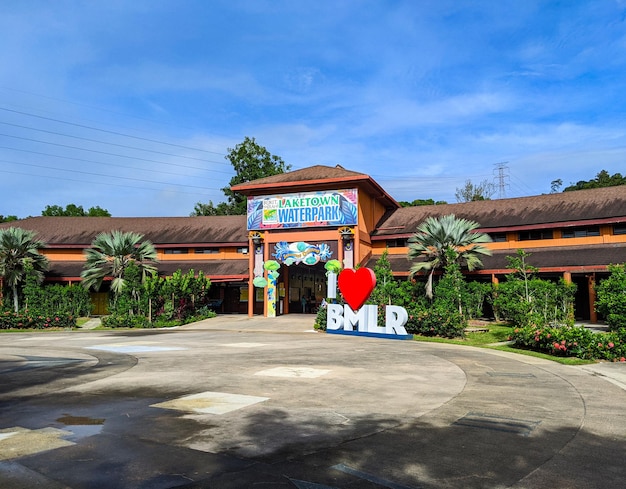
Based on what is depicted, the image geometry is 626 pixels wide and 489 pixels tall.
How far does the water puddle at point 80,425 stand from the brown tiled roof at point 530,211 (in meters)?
30.1

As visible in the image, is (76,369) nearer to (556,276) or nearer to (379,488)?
(379,488)

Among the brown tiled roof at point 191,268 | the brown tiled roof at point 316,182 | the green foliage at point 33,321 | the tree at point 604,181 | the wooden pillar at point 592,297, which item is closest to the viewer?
the wooden pillar at point 592,297

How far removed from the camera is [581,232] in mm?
30641

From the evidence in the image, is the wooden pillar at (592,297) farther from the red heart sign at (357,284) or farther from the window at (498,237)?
the red heart sign at (357,284)

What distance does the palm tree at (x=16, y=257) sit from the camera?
3325cm

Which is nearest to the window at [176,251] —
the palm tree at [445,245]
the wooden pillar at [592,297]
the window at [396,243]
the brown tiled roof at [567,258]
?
the window at [396,243]

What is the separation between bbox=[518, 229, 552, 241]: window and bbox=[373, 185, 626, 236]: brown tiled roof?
74 centimetres

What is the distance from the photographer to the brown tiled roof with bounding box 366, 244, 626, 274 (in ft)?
88.2

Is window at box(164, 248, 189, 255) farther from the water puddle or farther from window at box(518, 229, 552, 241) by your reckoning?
the water puddle

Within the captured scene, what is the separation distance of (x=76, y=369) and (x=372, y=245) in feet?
88.7

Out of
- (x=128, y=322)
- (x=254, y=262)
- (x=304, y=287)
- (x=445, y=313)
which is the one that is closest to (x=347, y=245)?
(x=254, y=262)

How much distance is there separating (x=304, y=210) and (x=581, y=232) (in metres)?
18.4

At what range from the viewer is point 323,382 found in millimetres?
10039

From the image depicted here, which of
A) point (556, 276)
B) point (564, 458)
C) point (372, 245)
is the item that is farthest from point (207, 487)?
point (372, 245)
